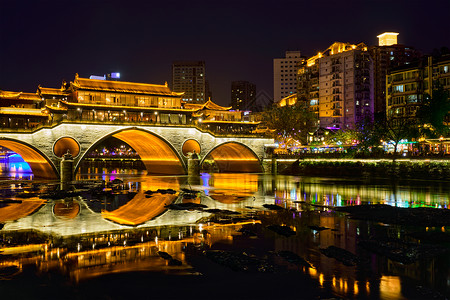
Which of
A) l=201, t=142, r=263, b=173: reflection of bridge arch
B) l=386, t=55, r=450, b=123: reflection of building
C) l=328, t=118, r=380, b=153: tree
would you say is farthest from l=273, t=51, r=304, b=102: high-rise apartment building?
l=201, t=142, r=263, b=173: reflection of bridge arch

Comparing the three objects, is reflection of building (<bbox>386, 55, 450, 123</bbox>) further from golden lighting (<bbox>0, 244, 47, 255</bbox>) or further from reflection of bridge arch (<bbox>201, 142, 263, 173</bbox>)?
golden lighting (<bbox>0, 244, 47, 255</bbox>)

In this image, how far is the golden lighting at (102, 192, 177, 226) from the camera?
67.5 feet

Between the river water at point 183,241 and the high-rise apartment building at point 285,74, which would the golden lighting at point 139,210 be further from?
the high-rise apartment building at point 285,74

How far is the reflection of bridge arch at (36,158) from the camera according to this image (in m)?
50.2

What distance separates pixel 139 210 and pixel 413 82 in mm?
67908

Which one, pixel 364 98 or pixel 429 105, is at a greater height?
pixel 364 98

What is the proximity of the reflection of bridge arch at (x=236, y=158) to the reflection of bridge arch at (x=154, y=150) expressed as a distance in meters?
7.81

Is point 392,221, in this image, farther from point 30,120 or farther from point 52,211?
point 30,120

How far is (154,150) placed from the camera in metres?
68.7

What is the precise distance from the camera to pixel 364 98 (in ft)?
324

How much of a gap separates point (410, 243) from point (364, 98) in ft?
294

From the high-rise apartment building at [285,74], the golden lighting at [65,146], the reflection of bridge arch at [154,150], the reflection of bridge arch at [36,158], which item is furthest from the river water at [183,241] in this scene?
the high-rise apartment building at [285,74]

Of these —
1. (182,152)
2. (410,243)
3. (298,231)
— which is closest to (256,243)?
(298,231)

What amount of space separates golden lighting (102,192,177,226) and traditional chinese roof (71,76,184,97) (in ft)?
108
